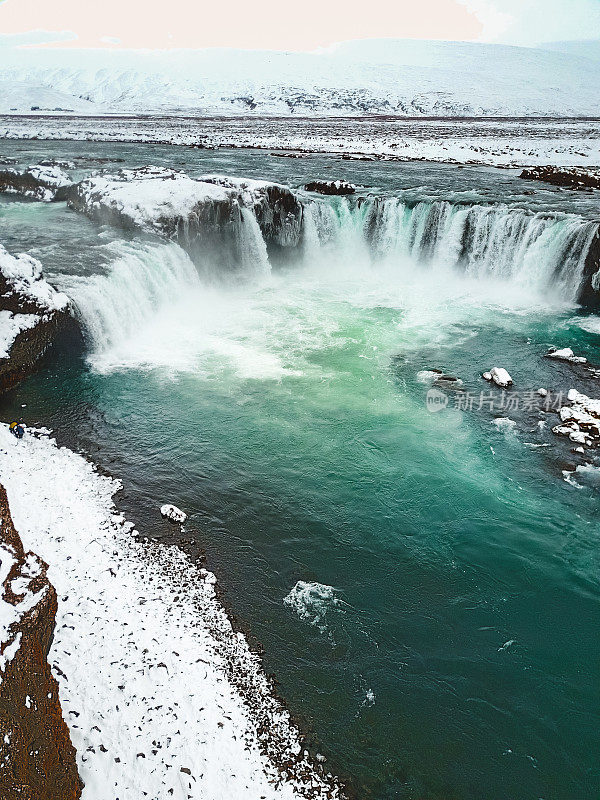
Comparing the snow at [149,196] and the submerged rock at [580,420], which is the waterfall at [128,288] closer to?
the snow at [149,196]

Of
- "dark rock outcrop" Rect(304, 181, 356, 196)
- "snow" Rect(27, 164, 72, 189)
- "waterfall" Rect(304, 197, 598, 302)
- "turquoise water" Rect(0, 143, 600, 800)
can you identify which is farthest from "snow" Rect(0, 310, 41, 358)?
"dark rock outcrop" Rect(304, 181, 356, 196)

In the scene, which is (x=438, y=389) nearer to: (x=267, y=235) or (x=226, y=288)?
(x=226, y=288)

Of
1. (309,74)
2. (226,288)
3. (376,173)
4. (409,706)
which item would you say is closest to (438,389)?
(409,706)

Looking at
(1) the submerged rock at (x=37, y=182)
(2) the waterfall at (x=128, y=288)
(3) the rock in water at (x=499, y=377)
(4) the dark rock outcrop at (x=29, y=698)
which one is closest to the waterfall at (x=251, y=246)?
(2) the waterfall at (x=128, y=288)

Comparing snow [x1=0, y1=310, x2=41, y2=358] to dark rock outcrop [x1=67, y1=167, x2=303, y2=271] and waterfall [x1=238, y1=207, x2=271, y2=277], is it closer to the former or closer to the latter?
dark rock outcrop [x1=67, y1=167, x2=303, y2=271]

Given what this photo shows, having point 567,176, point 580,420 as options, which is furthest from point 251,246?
point 567,176

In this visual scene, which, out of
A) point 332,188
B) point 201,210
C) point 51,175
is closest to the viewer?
point 201,210

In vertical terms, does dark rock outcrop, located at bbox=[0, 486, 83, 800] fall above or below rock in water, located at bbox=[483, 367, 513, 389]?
above

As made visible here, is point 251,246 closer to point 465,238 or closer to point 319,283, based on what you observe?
point 319,283
